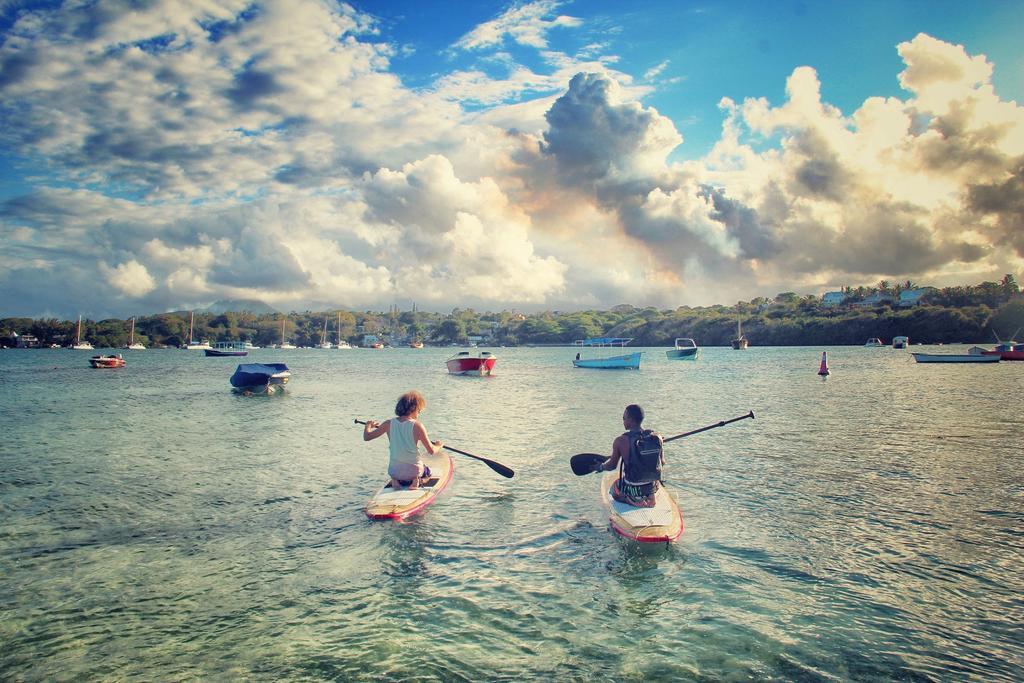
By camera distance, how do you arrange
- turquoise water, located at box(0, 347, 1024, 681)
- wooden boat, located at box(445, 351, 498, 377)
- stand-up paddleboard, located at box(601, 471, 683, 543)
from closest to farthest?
turquoise water, located at box(0, 347, 1024, 681), stand-up paddleboard, located at box(601, 471, 683, 543), wooden boat, located at box(445, 351, 498, 377)

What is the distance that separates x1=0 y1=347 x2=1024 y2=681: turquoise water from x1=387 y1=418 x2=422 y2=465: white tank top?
1396 mm

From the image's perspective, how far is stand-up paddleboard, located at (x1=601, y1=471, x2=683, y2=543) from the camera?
10133 millimetres

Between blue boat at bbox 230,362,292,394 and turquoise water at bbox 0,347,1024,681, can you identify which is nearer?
turquoise water at bbox 0,347,1024,681

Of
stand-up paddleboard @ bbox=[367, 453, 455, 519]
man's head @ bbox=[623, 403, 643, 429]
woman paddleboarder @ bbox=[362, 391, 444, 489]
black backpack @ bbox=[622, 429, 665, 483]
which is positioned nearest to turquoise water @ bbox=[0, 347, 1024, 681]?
stand-up paddleboard @ bbox=[367, 453, 455, 519]

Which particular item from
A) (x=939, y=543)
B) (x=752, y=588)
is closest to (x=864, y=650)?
(x=752, y=588)

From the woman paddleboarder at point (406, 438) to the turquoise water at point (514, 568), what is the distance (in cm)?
112

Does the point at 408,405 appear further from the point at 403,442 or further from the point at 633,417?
the point at 633,417

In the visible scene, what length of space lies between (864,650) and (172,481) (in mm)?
16764

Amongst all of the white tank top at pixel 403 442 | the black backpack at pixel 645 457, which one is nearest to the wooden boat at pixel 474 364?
the white tank top at pixel 403 442

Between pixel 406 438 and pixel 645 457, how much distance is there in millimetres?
4841

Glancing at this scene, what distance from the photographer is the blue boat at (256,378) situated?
44406 mm

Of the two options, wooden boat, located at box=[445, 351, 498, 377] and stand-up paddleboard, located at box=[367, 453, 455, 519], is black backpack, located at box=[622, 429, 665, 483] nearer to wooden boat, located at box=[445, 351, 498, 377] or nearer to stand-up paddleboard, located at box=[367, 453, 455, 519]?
stand-up paddleboard, located at box=[367, 453, 455, 519]

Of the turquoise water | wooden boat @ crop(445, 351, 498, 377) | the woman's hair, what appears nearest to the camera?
the turquoise water

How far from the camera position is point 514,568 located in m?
9.62
